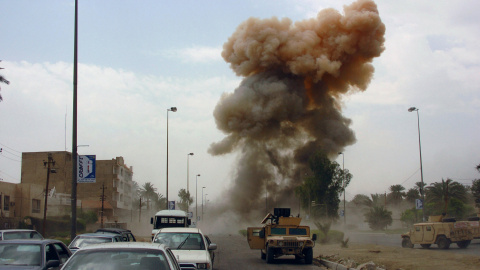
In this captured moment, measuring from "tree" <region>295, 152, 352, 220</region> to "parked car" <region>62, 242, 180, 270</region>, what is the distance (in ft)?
142

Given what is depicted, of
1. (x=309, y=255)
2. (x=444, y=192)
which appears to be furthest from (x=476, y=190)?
(x=309, y=255)

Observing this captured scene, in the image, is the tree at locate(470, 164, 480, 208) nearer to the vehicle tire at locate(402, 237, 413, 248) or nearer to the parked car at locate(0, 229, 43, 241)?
the vehicle tire at locate(402, 237, 413, 248)

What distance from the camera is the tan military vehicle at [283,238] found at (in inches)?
707

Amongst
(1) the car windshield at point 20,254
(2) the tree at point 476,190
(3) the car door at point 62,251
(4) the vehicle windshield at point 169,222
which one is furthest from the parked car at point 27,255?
(2) the tree at point 476,190

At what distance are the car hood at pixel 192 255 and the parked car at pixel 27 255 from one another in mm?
2413

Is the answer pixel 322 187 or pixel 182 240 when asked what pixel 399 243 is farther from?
pixel 182 240

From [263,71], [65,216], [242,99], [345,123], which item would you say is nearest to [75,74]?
[242,99]

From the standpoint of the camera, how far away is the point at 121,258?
5.76 m

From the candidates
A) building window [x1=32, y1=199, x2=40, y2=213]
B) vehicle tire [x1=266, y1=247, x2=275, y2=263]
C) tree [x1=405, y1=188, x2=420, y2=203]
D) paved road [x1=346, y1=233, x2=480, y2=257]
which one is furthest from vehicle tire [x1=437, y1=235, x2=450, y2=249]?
tree [x1=405, y1=188, x2=420, y2=203]

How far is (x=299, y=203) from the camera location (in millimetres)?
50562

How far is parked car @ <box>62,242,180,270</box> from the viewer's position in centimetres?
557

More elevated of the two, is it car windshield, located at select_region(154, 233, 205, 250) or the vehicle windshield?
car windshield, located at select_region(154, 233, 205, 250)

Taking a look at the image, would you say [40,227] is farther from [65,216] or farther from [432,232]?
[432,232]

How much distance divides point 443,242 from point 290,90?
25.6 meters
